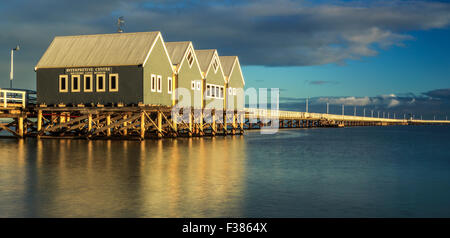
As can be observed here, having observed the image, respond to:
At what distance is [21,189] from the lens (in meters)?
16.3

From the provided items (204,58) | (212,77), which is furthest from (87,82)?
(212,77)

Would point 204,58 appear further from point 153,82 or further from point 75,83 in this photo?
point 75,83

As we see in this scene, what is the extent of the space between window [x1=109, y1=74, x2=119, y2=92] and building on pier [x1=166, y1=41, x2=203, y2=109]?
23.3 feet

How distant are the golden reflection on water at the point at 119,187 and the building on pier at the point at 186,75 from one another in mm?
22502

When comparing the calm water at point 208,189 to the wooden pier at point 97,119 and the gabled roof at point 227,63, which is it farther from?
the gabled roof at point 227,63

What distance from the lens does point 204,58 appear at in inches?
2307

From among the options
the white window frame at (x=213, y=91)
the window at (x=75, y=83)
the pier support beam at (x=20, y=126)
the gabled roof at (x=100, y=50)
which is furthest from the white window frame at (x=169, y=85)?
the pier support beam at (x=20, y=126)

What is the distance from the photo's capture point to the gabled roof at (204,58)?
57.7m

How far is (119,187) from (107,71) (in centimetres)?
2945

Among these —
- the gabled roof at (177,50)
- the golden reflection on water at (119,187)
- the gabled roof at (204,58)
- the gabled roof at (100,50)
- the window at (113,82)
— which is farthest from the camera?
the gabled roof at (204,58)
